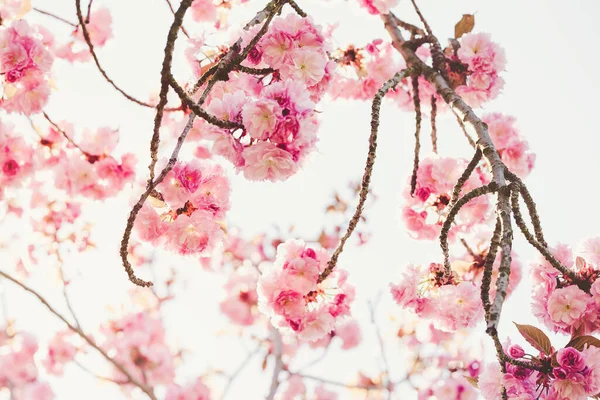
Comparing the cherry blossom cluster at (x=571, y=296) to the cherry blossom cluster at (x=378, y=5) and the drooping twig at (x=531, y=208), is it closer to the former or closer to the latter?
the drooping twig at (x=531, y=208)

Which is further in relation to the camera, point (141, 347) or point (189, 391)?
point (141, 347)

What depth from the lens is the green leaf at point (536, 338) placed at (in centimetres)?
115

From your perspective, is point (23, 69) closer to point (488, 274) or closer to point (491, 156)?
point (491, 156)

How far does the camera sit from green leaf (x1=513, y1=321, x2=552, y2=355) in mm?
1151

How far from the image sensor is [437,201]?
2031 mm

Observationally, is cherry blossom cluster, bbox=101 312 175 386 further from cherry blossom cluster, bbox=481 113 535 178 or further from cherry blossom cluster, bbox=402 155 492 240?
cherry blossom cluster, bbox=481 113 535 178

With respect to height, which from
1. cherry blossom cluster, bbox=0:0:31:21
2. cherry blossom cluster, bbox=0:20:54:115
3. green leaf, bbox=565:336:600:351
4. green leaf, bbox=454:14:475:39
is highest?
cherry blossom cluster, bbox=0:0:31:21

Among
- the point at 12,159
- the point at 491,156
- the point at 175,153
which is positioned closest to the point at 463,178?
the point at 491,156

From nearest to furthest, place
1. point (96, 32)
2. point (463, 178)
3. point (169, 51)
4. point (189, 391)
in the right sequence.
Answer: point (169, 51)
point (463, 178)
point (96, 32)
point (189, 391)

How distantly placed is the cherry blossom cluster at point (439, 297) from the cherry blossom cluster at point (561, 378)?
0.37 m

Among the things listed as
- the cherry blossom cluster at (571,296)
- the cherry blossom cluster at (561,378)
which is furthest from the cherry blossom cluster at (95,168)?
the cherry blossom cluster at (561,378)

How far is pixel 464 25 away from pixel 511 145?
59 centimetres

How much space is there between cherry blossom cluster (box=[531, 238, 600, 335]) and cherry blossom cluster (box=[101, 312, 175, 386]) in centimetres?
392

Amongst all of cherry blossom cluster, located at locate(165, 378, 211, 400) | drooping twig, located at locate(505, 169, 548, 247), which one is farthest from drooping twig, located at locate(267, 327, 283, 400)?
drooping twig, located at locate(505, 169, 548, 247)
